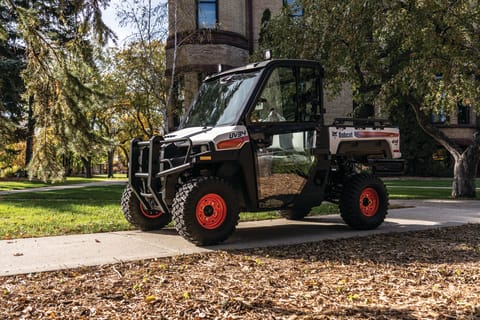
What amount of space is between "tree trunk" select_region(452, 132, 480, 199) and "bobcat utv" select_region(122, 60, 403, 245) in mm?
8142

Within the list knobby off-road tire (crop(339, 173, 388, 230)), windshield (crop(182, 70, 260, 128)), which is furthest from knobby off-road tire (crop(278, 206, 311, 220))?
windshield (crop(182, 70, 260, 128))

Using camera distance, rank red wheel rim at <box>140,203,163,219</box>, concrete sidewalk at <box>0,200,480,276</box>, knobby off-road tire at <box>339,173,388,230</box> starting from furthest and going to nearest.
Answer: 1. knobby off-road tire at <box>339,173,388,230</box>
2. red wheel rim at <box>140,203,163,219</box>
3. concrete sidewalk at <box>0,200,480,276</box>

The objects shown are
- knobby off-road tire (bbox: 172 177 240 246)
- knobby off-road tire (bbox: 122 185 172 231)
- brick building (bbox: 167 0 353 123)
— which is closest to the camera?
knobby off-road tire (bbox: 172 177 240 246)

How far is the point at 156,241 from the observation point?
7434 millimetres

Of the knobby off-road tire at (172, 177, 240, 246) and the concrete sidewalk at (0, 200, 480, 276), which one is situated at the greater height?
the knobby off-road tire at (172, 177, 240, 246)

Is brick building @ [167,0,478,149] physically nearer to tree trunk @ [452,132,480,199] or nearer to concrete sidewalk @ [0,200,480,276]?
tree trunk @ [452,132,480,199]

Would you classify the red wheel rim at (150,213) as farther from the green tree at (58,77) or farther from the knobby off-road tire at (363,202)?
the knobby off-road tire at (363,202)

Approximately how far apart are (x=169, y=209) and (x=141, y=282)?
2.37 m

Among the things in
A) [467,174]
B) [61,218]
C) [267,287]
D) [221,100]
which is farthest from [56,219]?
[467,174]

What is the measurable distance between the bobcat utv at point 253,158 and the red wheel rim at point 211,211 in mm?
14

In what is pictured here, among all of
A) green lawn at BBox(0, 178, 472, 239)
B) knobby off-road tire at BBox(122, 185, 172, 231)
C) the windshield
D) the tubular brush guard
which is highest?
the windshield

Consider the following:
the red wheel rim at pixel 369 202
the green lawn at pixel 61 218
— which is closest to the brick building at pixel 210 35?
the green lawn at pixel 61 218

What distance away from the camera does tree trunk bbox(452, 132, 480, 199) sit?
1584 cm

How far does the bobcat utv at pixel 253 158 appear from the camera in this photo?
23.0 ft
